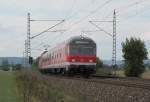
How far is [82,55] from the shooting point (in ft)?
123

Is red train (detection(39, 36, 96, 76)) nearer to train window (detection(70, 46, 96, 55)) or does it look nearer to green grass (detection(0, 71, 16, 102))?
train window (detection(70, 46, 96, 55))

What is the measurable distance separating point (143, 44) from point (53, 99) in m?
32.5

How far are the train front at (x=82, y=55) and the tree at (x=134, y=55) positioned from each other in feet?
31.6

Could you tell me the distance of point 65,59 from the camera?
3819 cm

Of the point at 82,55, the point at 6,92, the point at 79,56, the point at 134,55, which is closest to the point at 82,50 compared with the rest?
the point at 82,55

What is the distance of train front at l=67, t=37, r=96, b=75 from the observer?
3712 centimetres

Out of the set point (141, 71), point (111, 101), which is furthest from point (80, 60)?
point (111, 101)

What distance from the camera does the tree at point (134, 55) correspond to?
4662 cm

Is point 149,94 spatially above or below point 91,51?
below

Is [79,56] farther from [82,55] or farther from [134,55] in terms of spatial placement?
[134,55]

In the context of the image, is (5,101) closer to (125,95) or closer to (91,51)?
(125,95)

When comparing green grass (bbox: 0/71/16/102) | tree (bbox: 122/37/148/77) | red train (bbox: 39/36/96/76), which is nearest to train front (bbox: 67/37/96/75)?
red train (bbox: 39/36/96/76)

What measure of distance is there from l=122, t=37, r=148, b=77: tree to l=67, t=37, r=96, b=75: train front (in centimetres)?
962

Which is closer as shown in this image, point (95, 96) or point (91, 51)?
point (95, 96)
